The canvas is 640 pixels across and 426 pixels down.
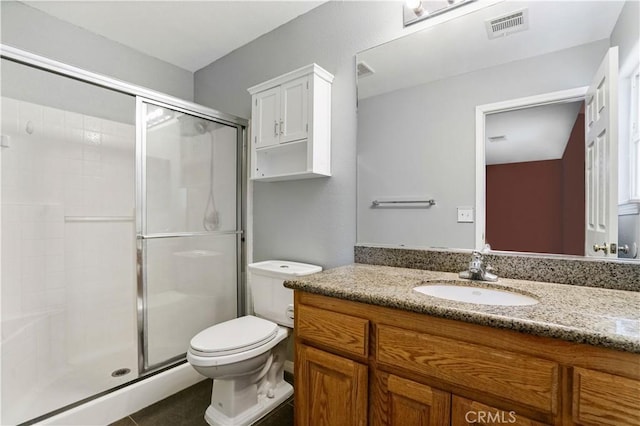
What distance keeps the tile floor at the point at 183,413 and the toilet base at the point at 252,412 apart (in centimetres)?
3

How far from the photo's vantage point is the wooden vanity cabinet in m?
0.73

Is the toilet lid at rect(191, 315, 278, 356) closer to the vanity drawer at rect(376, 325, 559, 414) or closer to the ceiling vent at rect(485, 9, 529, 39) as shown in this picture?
the vanity drawer at rect(376, 325, 559, 414)

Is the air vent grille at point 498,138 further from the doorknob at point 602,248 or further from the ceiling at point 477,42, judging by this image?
the doorknob at point 602,248

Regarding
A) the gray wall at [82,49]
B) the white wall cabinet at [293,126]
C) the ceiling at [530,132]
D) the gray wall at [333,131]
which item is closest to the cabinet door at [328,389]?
the gray wall at [333,131]

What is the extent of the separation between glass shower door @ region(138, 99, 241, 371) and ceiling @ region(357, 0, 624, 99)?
1.24m

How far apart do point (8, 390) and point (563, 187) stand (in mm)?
2951

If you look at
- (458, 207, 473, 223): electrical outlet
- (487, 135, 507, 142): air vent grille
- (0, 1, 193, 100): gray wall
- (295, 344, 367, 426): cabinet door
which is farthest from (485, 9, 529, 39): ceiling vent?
(0, 1, 193, 100): gray wall

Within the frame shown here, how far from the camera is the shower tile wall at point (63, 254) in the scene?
1848 millimetres

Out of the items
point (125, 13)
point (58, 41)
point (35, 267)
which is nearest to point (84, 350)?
point (35, 267)

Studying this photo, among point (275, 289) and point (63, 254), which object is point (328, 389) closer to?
point (275, 289)

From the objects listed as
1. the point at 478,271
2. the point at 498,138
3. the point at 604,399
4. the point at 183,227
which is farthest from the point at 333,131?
the point at 604,399

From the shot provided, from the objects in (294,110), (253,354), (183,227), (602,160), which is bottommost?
(253,354)

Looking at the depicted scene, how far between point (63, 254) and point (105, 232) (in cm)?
29

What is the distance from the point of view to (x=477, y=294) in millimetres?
1271
